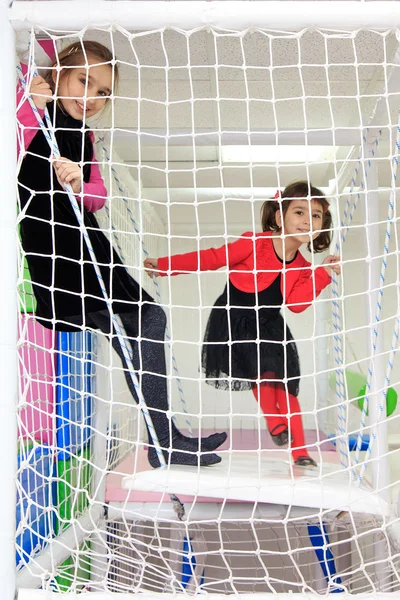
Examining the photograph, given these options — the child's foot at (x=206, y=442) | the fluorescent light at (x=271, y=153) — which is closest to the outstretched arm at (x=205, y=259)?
the child's foot at (x=206, y=442)

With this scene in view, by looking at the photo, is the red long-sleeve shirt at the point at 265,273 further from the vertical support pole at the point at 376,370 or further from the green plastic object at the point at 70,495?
the green plastic object at the point at 70,495

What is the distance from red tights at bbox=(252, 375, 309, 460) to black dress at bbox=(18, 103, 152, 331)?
45cm

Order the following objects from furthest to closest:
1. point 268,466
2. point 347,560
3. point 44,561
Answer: point 347,560
point 268,466
point 44,561

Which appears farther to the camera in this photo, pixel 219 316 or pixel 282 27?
pixel 219 316

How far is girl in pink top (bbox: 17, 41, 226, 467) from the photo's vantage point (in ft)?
3.89

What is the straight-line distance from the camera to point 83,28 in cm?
97

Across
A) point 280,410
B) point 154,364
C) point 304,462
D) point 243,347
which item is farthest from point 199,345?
point 154,364

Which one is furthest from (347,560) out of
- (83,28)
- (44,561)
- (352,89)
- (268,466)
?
(83,28)

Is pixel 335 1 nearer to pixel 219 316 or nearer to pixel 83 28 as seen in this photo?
pixel 83 28

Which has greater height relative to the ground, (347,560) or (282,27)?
(282,27)

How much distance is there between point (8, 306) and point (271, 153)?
6.65ft

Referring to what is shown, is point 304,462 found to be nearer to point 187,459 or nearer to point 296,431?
point 296,431

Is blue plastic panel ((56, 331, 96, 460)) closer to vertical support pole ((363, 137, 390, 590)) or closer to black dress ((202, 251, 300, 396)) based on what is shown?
black dress ((202, 251, 300, 396))

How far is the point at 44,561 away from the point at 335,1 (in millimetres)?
1027
